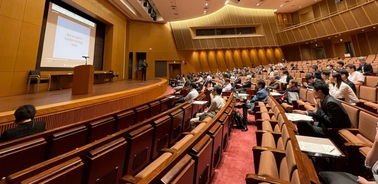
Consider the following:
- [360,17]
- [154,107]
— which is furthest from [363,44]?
[154,107]

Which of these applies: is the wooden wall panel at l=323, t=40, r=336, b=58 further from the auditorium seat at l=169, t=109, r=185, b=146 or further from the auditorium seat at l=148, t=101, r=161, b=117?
the auditorium seat at l=169, t=109, r=185, b=146

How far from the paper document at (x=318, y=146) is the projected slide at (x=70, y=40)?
6210mm

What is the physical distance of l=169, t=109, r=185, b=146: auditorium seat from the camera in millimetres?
1929

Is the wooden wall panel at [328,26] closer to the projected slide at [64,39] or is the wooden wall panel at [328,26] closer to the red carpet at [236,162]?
the red carpet at [236,162]

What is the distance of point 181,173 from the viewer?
2.43 ft

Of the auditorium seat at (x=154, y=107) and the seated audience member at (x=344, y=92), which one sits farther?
the auditorium seat at (x=154, y=107)

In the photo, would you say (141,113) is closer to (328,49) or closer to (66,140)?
(66,140)

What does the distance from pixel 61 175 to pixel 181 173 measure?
53cm

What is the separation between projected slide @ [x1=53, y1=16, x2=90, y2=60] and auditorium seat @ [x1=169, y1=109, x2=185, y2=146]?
16.2ft

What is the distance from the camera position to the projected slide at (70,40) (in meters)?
5.11

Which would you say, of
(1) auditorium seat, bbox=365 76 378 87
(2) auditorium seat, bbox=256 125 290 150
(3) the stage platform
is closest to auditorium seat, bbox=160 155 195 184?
(2) auditorium seat, bbox=256 125 290 150

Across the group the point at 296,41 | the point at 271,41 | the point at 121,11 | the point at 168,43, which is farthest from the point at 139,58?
the point at 296,41

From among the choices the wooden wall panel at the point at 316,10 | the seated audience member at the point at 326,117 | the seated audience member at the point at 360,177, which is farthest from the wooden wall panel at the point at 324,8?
the seated audience member at the point at 360,177

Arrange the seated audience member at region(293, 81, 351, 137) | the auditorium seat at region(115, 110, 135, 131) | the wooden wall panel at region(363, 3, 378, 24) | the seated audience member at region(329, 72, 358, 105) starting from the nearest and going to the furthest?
1. the seated audience member at region(293, 81, 351, 137)
2. the auditorium seat at region(115, 110, 135, 131)
3. the seated audience member at region(329, 72, 358, 105)
4. the wooden wall panel at region(363, 3, 378, 24)
